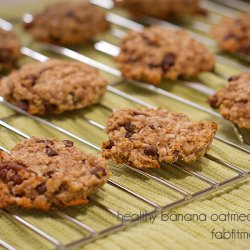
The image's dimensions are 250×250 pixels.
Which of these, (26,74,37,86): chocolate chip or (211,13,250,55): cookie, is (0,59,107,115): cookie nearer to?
(26,74,37,86): chocolate chip

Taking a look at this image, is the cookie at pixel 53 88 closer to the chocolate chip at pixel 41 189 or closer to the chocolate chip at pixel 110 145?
the chocolate chip at pixel 110 145

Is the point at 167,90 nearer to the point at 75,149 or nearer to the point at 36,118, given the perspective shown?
the point at 36,118

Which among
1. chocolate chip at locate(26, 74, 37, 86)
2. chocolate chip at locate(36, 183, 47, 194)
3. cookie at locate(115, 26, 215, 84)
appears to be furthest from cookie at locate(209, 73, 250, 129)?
chocolate chip at locate(36, 183, 47, 194)

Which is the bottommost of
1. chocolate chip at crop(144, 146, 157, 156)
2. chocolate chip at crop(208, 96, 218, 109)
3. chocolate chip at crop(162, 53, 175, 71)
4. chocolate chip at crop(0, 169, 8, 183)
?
chocolate chip at crop(0, 169, 8, 183)

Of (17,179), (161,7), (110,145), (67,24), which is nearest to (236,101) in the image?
(110,145)

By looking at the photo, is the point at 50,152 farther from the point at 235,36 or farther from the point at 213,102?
the point at 235,36

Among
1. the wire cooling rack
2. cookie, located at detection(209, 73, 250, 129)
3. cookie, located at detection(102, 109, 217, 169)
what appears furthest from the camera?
cookie, located at detection(209, 73, 250, 129)
